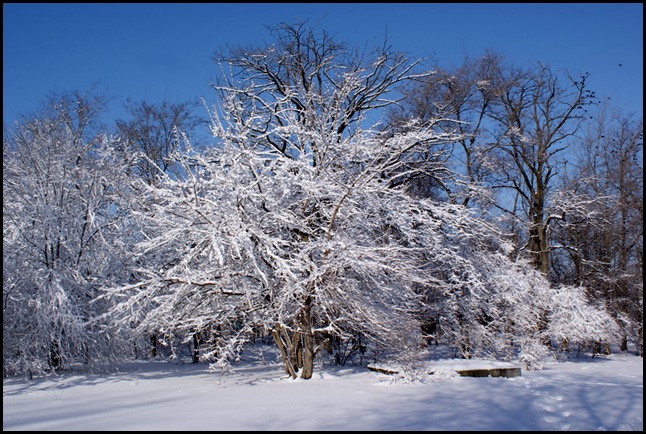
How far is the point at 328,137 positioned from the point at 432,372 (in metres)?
5.14

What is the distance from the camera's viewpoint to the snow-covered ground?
590cm

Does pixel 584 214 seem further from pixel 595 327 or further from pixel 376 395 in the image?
pixel 376 395

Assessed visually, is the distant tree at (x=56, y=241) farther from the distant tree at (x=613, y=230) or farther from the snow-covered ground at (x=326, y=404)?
the distant tree at (x=613, y=230)

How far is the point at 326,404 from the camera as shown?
7199mm

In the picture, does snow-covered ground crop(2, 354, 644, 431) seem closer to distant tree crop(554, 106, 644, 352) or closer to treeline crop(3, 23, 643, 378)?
treeline crop(3, 23, 643, 378)

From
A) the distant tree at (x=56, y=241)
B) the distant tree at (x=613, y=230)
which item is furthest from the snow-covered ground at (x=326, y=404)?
the distant tree at (x=613, y=230)

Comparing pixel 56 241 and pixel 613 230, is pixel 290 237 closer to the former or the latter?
pixel 56 241

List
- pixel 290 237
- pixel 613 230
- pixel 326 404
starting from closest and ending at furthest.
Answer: pixel 326 404, pixel 290 237, pixel 613 230

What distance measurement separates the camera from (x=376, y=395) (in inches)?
317

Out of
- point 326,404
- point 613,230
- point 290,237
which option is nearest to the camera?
point 326,404

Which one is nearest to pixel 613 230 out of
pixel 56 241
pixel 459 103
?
pixel 459 103

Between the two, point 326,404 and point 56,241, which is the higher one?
point 56,241

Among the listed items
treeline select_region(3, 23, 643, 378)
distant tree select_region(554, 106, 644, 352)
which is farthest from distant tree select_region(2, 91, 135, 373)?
distant tree select_region(554, 106, 644, 352)

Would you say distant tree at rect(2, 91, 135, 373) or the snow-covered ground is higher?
distant tree at rect(2, 91, 135, 373)
